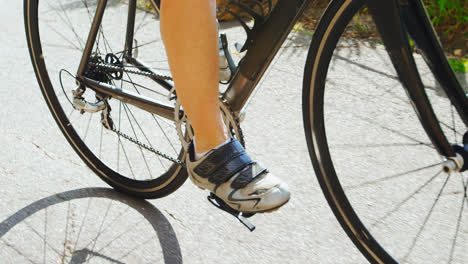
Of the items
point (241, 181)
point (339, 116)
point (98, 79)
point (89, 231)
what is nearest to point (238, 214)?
point (241, 181)

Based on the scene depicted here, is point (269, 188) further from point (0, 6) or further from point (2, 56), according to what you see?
point (0, 6)

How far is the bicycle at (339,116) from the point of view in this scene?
134 centimetres

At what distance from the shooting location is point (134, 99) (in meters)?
2.05

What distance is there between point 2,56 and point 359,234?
321 centimetres

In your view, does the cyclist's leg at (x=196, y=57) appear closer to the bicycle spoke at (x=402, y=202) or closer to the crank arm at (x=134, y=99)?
the crank arm at (x=134, y=99)

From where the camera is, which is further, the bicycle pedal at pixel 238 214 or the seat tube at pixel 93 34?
the seat tube at pixel 93 34

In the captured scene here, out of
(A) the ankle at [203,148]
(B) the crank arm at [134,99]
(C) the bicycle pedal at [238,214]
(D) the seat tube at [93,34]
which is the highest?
(D) the seat tube at [93,34]

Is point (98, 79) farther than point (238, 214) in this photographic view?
Yes

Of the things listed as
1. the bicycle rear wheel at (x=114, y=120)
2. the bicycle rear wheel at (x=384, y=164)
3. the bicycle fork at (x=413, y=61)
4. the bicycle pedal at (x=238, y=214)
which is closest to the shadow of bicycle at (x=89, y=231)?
the bicycle rear wheel at (x=114, y=120)

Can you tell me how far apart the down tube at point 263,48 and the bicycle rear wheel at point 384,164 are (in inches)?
5.5

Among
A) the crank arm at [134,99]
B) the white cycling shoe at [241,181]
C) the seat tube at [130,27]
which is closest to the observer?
the white cycling shoe at [241,181]

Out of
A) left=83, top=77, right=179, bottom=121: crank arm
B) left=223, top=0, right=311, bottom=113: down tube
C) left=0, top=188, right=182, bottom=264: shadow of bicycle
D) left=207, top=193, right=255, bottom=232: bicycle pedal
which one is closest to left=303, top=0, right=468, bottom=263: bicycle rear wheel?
left=223, top=0, right=311, bottom=113: down tube

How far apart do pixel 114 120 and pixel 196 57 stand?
4.75 feet

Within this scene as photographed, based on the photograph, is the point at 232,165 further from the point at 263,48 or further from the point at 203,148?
the point at 263,48
